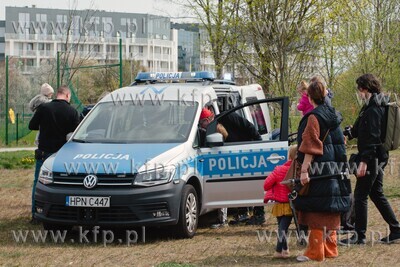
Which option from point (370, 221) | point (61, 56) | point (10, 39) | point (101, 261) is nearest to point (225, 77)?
point (370, 221)

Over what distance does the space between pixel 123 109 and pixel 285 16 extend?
7413 millimetres

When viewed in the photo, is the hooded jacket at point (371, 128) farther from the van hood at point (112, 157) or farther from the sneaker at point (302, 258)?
the van hood at point (112, 157)

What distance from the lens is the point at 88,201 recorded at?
8742 millimetres

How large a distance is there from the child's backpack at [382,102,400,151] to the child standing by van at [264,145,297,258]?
111 centimetres

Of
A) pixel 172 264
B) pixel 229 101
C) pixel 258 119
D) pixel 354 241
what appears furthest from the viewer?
pixel 258 119

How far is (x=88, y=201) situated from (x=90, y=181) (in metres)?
0.23

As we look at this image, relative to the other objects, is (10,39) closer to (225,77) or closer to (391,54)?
(391,54)

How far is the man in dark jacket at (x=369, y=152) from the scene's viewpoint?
27.4 feet

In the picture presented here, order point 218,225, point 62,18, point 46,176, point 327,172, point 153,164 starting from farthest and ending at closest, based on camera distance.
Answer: point 62,18
point 218,225
point 46,176
point 153,164
point 327,172

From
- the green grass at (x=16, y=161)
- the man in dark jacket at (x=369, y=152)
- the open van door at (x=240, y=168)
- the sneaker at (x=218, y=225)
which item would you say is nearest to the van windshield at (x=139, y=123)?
the open van door at (x=240, y=168)

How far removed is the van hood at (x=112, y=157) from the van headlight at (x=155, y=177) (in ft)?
0.26

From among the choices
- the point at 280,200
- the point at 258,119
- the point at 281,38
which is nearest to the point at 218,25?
the point at 281,38

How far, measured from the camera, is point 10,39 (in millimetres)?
107938

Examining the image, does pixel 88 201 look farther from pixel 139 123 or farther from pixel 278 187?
pixel 278 187
